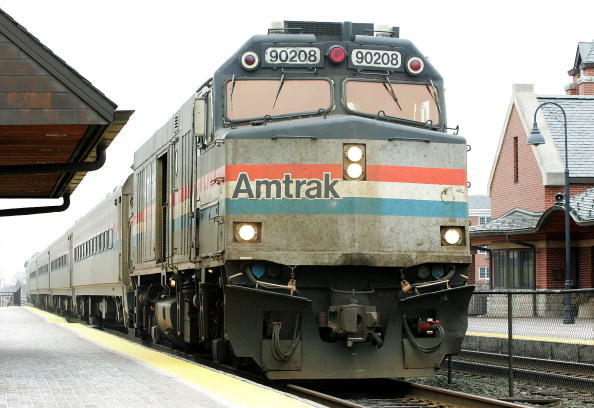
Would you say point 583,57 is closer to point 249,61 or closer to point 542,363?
point 542,363

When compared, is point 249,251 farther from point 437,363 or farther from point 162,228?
point 162,228

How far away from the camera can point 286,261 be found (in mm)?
11305

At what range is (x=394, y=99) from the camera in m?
12.2

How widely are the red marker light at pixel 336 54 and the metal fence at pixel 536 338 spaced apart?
4040 millimetres

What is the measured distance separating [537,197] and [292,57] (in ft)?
86.1

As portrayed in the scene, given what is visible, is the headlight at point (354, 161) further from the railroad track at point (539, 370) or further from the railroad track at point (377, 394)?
the railroad track at point (539, 370)

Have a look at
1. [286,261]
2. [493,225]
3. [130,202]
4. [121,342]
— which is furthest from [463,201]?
[493,225]

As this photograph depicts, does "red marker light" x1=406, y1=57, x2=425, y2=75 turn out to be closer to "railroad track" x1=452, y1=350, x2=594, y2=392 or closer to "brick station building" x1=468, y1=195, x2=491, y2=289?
"railroad track" x1=452, y1=350, x2=594, y2=392

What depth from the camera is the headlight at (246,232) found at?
11328 mm

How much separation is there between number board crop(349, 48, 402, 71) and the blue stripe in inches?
70.2

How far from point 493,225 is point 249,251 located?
81.7ft

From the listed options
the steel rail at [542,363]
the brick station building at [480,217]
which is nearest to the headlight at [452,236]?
the steel rail at [542,363]

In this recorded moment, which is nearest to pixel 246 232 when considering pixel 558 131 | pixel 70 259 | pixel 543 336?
pixel 543 336

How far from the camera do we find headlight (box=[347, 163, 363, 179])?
11531mm
